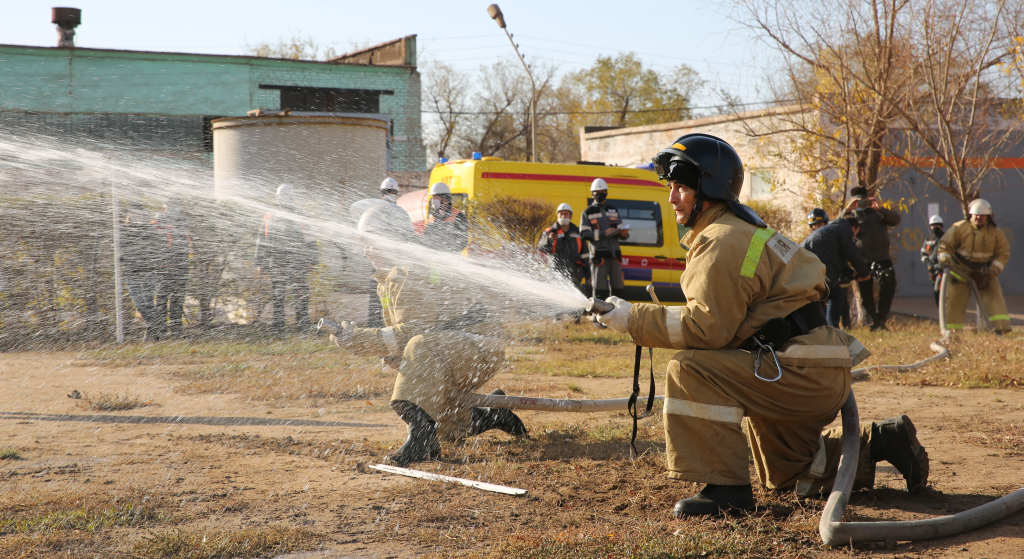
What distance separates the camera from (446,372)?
15.7 feet

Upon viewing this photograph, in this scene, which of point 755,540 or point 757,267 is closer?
Answer: point 755,540

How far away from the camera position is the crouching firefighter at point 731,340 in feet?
10.9

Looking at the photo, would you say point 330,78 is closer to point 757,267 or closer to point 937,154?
point 937,154

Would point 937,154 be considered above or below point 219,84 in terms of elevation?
below

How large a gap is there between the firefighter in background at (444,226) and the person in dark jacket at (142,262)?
414 centimetres

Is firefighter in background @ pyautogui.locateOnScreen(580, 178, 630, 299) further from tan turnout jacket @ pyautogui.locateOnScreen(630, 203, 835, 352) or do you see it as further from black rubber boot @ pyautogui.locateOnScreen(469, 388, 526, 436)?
tan turnout jacket @ pyautogui.locateOnScreen(630, 203, 835, 352)

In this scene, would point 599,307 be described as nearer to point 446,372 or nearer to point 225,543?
point 446,372

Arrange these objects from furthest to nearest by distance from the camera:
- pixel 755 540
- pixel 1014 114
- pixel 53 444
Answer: pixel 1014 114 → pixel 53 444 → pixel 755 540

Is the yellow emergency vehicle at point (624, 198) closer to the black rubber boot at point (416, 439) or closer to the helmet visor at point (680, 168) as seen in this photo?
the black rubber boot at point (416, 439)

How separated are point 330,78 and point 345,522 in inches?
930

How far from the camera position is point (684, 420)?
3.40 meters

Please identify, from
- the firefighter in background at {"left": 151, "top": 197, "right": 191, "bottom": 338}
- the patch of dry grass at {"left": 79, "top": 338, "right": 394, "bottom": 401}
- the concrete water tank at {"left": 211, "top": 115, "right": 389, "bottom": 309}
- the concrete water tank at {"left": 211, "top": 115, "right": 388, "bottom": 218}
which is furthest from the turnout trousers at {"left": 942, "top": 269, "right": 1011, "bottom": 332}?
the firefighter in background at {"left": 151, "top": 197, "right": 191, "bottom": 338}

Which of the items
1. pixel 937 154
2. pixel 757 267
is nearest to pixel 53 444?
pixel 757 267

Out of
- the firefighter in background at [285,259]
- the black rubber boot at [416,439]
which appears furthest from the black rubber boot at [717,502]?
the firefighter in background at [285,259]
